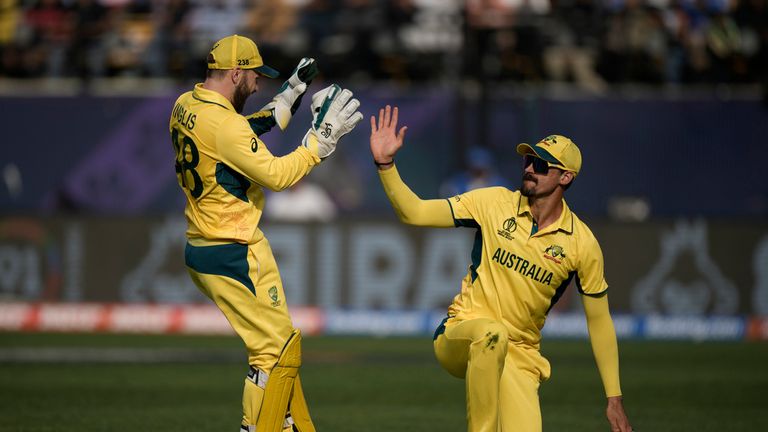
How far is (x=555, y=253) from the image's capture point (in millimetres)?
6656

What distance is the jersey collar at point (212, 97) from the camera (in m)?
6.67

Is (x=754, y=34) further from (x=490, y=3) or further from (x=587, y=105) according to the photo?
(x=490, y=3)

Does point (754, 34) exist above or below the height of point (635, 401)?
above

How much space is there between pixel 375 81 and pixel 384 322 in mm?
3745

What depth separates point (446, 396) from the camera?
10.0 m

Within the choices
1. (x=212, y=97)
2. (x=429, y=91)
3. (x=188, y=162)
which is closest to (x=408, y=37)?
(x=429, y=91)

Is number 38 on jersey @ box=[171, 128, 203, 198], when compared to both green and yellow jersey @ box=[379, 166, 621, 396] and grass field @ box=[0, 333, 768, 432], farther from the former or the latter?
grass field @ box=[0, 333, 768, 432]

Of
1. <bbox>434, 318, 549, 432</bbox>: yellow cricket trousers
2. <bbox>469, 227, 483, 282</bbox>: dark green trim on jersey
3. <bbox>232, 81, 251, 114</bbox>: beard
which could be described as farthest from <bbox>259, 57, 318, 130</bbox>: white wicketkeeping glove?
<bbox>434, 318, 549, 432</bbox>: yellow cricket trousers

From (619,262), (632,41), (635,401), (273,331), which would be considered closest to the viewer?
(273,331)

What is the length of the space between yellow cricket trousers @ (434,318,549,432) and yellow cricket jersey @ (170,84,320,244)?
3.83 ft

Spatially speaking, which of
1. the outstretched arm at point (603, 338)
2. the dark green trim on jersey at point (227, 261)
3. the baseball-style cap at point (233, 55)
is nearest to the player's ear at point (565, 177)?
the outstretched arm at point (603, 338)

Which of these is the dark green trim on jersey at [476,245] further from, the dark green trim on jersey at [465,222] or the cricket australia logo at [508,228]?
the cricket australia logo at [508,228]

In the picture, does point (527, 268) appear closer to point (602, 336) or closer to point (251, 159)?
point (602, 336)

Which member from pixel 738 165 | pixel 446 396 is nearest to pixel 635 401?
pixel 446 396
